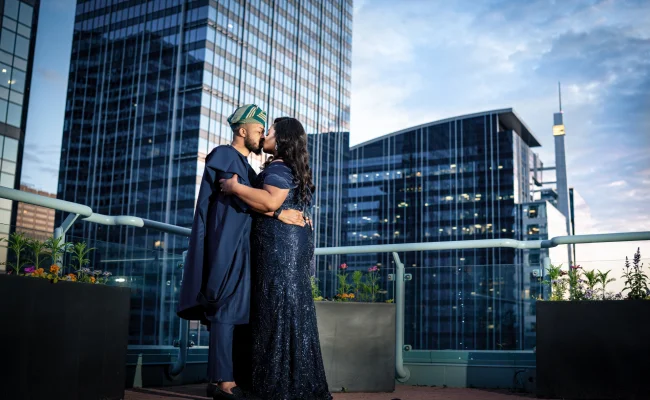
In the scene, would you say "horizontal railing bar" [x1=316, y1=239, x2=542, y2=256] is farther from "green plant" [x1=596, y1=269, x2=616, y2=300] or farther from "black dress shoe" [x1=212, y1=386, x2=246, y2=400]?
"black dress shoe" [x1=212, y1=386, x2=246, y2=400]

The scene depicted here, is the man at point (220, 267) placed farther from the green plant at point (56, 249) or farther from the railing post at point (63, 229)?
the railing post at point (63, 229)

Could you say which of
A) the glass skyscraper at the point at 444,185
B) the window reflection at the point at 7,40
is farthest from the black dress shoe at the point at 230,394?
the glass skyscraper at the point at 444,185

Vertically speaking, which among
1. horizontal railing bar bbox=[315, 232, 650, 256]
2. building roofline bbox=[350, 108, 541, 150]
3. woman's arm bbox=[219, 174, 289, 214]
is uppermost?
building roofline bbox=[350, 108, 541, 150]

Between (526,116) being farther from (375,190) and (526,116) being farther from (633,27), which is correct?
(375,190)

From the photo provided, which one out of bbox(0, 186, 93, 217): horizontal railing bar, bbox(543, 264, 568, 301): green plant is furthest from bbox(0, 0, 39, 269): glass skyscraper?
bbox(543, 264, 568, 301): green plant

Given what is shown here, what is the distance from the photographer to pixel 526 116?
157m

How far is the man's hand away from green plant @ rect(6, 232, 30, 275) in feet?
4.34

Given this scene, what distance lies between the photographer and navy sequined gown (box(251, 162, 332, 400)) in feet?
10.5

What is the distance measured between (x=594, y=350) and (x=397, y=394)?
1.59 m

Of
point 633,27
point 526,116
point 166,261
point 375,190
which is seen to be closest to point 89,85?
point 375,190

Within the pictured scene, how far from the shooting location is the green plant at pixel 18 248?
10.6 ft

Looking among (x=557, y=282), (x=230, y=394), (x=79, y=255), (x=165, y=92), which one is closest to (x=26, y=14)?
(x=165, y=92)

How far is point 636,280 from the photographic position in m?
5.11

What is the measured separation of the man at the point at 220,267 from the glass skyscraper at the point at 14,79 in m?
44.7
